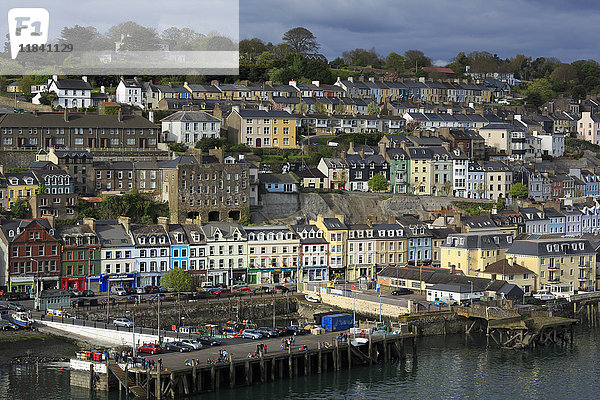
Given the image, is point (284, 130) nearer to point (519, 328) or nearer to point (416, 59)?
point (519, 328)

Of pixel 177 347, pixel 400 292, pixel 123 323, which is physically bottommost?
pixel 177 347

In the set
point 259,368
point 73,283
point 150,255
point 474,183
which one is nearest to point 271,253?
point 150,255

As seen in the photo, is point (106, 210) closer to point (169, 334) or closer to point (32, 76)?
point (169, 334)

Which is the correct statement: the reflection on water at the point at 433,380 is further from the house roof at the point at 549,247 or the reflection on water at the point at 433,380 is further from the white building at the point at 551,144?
the white building at the point at 551,144

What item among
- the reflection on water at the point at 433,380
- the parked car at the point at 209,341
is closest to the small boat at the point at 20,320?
the reflection on water at the point at 433,380

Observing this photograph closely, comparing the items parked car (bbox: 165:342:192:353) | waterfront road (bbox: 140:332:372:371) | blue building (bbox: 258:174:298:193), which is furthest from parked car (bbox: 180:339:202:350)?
blue building (bbox: 258:174:298:193)
